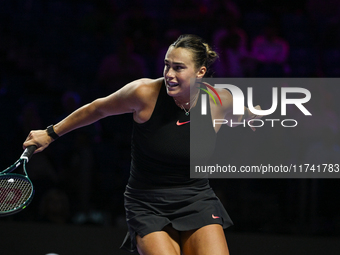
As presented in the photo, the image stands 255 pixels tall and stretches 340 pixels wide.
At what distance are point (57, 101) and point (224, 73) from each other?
1601 millimetres

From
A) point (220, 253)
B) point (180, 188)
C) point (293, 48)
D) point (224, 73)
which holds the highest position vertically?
point (293, 48)

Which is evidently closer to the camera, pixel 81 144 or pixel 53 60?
pixel 81 144

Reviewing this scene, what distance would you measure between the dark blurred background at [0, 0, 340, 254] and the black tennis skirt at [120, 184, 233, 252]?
136 cm

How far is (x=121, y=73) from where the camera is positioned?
438 cm

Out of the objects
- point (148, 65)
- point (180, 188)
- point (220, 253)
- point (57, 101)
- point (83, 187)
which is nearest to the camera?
point (220, 253)

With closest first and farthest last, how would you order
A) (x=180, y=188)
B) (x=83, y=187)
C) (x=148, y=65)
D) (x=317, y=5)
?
(x=180, y=188) < (x=83, y=187) < (x=148, y=65) < (x=317, y=5)

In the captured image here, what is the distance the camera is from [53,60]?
4754 mm

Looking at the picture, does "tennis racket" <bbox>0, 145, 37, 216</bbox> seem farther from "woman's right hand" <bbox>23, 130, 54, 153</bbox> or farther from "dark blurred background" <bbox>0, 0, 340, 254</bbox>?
"dark blurred background" <bbox>0, 0, 340, 254</bbox>

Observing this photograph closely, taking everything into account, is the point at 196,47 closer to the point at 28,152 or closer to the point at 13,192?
the point at 28,152

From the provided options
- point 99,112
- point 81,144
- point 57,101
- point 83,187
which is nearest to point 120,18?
point 57,101

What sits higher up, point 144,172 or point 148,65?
point 148,65

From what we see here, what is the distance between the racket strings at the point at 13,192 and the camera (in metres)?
2.15

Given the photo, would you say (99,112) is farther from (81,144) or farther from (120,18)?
(120,18)

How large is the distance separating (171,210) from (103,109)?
1.93ft
